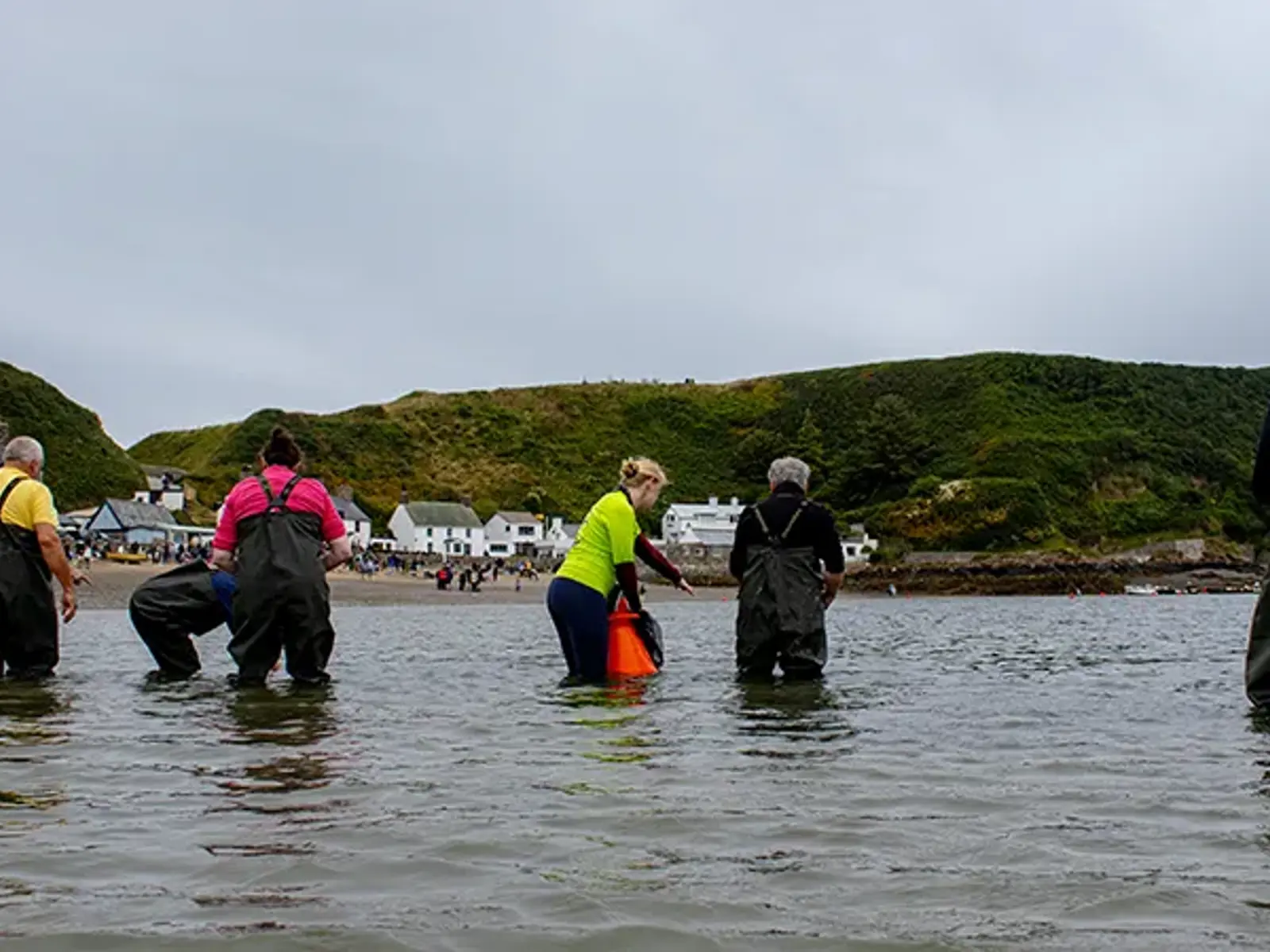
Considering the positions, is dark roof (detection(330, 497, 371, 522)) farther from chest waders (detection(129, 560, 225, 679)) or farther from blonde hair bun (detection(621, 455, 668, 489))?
blonde hair bun (detection(621, 455, 668, 489))

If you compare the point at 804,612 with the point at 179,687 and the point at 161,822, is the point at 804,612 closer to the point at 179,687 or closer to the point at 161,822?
the point at 179,687

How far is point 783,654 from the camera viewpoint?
11.6 m

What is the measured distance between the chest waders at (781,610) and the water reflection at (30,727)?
5.59 m

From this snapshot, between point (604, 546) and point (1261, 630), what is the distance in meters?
5.14

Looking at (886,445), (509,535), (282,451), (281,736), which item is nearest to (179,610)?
(282,451)

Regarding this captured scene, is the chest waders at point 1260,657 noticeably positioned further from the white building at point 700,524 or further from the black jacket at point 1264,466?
the white building at point 700,524

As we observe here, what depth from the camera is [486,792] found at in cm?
587

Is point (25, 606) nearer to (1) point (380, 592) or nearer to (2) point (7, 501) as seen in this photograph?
(2) point (7, 501)

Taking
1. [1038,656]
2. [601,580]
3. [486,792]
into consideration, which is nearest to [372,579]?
[1038,656]

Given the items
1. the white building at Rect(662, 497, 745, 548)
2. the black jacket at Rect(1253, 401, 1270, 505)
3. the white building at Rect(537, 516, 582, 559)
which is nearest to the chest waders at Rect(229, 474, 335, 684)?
the black jacket at Rect(1253, 401, 1270, 505)

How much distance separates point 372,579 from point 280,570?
200 ft

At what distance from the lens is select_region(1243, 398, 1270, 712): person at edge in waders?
8383 mm

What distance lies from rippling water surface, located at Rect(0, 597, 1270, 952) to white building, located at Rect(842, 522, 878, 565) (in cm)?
9284

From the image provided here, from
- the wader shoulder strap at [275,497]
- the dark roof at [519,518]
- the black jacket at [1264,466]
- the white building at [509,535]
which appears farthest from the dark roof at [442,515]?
the black jacket at [1264,466]
